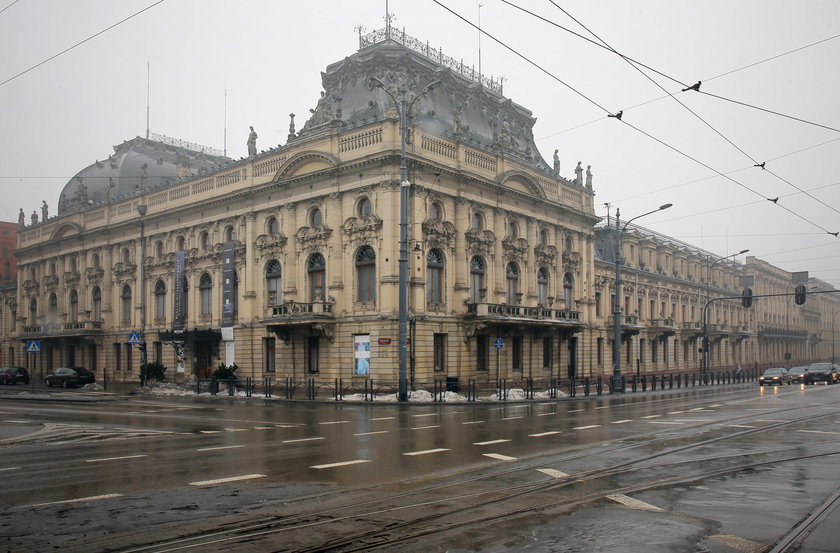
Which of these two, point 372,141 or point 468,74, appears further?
point 468,74

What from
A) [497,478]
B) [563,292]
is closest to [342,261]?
[563,292]

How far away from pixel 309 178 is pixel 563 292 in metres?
19.9

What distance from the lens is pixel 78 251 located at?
5991 centimetres

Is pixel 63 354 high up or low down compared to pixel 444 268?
down

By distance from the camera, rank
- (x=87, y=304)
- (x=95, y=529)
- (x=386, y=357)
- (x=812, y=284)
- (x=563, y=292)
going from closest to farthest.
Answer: (x=95, y=529) → (x=386, y=357) → (x=563, y=292) → (x=87, y=304) → (x=812, y=284)

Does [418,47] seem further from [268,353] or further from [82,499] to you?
[82,499]

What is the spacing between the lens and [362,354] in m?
37.6

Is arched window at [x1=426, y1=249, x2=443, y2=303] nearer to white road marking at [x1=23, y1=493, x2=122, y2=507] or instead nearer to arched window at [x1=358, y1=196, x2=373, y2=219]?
arched window at [x1=358, y1=196, x2=373, y2=219]

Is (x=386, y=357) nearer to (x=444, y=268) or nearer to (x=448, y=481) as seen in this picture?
(x=444, y=268)

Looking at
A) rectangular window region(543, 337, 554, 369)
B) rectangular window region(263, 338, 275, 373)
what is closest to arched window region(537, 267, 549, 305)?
rectangular window region(543, 337, 554, 369)

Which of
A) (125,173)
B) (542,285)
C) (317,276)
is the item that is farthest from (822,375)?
(125,173)

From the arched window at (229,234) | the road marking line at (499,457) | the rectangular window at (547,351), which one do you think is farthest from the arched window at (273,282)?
the road marking line at (499,457)

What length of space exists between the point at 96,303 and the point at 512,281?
3428 centimetres

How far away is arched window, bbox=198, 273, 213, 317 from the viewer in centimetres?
4800
